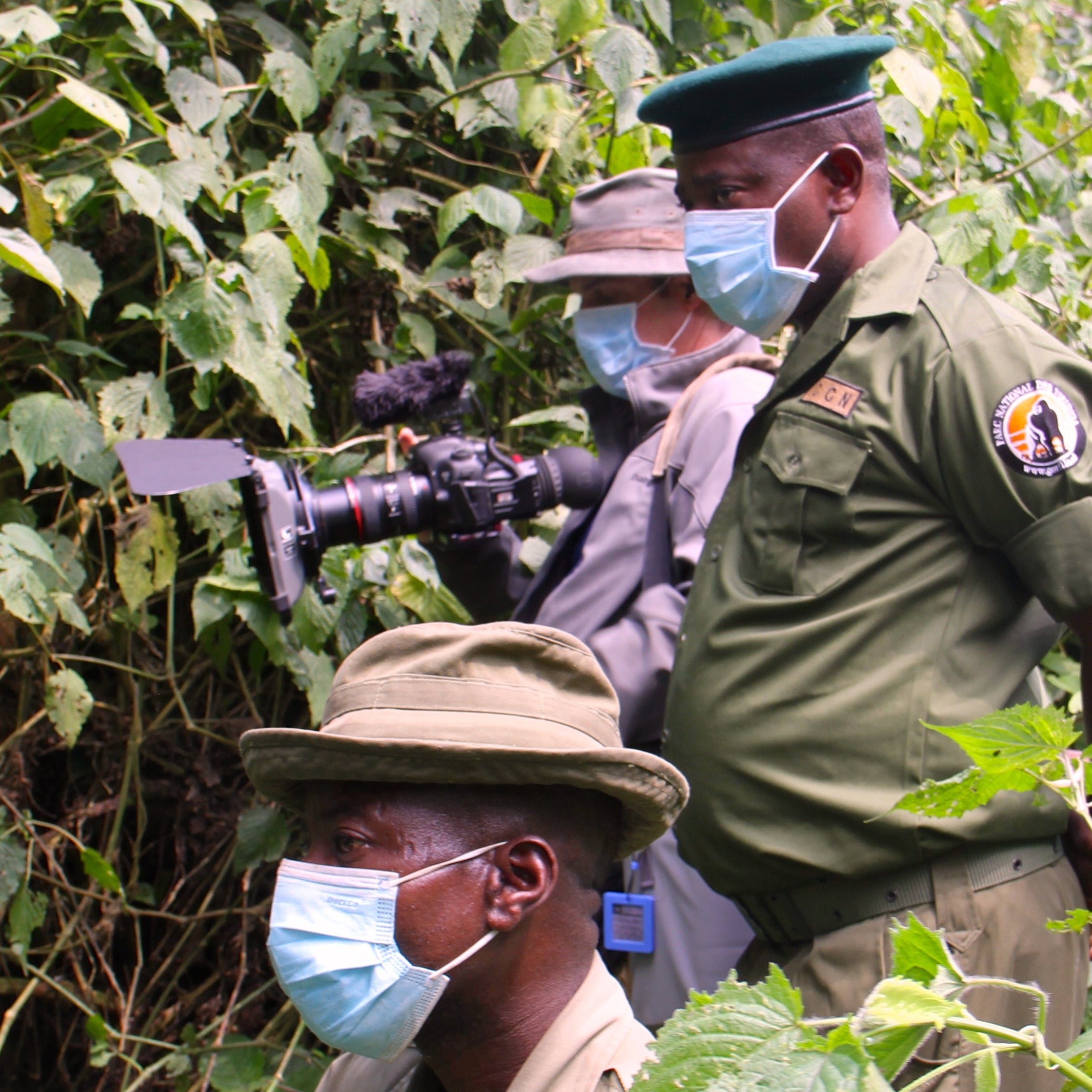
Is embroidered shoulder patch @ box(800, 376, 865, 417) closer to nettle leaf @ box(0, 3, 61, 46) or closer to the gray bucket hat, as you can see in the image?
the gray bucket hat

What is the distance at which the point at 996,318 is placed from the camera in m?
1.70

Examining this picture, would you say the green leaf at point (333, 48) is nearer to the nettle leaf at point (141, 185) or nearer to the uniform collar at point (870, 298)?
the nettle leaf at point (141, 185)

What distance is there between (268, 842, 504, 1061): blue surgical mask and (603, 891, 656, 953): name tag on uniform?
0.67 meters

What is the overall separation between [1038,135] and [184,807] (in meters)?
2.81

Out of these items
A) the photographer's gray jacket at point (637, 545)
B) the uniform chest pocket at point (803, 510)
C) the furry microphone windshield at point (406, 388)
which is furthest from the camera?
the furry microphone windshield at point (406, 388)

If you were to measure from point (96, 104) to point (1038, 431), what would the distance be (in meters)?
1.77

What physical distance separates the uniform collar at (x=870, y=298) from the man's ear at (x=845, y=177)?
4.4 inches

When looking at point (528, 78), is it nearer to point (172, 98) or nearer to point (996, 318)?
point (172, 98)

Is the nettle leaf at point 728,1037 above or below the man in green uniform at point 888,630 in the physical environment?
above

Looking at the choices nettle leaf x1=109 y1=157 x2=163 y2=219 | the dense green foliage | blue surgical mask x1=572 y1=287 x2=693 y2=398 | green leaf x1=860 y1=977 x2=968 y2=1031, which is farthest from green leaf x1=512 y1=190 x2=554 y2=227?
green leaf x1=860 y1=977 x2=968 y2=1031

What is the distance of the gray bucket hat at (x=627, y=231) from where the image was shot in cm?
263

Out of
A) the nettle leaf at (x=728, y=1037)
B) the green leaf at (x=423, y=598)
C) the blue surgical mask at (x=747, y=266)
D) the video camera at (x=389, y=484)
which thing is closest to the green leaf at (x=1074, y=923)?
the nettle leaf at (x=728, y=1037)

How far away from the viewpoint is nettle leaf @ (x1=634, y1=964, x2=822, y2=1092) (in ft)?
1.87

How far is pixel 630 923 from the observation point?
2.03 meters
